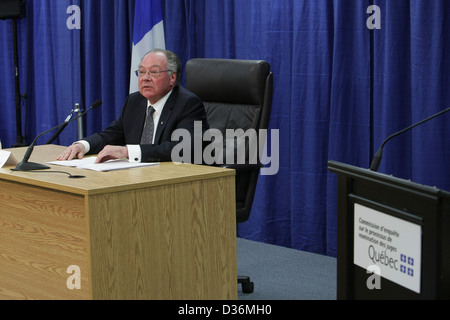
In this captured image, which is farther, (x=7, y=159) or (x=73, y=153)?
(x=73, y=153)

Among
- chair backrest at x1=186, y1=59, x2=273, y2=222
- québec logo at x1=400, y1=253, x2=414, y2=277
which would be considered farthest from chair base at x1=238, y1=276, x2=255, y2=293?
québec logo at x1=400, y1=253, x2=414, y2=277

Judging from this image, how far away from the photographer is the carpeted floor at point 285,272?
3.49 meters

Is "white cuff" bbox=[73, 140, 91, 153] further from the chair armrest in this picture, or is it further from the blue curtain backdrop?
the blue curtain backdrop

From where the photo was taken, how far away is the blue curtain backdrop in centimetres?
359

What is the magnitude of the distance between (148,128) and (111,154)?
48cm

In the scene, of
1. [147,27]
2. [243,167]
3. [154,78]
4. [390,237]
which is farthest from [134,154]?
[147,27]

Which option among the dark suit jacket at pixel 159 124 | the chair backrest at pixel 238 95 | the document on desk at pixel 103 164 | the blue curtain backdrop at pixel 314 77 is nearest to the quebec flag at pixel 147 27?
the blue curtain backdrop at pixel 314 77

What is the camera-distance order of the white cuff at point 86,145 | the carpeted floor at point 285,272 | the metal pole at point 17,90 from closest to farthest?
1. the white cuff at point 86,145
2. the carpeted floor at point 285,272
3. the metal pole at point 17,90

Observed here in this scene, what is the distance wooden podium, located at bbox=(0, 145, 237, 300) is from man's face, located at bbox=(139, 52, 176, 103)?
20.9 inches

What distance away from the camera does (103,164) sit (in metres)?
2.92

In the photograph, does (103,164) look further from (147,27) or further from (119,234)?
(147,27)

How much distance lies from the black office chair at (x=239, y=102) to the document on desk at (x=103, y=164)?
52cm

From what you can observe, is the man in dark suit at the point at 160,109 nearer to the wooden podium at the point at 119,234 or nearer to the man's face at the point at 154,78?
the man's face at the point at 154,78

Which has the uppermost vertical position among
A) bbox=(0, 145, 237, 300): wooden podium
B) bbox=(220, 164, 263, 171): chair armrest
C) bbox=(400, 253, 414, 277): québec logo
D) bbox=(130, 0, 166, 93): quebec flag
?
bbox=(130, 0, 166, 93): quebec flag
